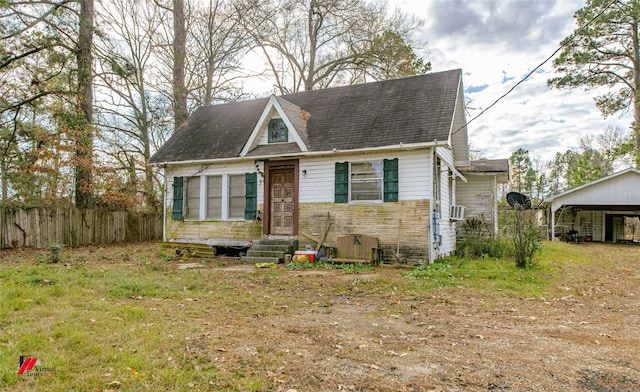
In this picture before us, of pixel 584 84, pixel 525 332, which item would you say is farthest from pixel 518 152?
pixel 525 332

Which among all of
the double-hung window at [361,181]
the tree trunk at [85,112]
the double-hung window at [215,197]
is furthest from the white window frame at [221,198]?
the tree trunk at [85,112]

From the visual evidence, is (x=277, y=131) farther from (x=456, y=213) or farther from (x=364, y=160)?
(x=456, y=213)

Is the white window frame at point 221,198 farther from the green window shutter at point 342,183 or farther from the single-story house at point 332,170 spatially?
the green window shutter at point 342,183

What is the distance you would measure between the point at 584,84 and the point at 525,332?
21.7m

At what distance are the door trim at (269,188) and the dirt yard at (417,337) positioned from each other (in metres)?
4.82

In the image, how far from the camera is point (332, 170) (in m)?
12.4

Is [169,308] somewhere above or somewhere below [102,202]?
below

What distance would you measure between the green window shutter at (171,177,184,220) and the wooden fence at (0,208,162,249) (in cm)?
409

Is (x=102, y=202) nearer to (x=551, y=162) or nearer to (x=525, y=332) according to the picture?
(x=525, y=332)

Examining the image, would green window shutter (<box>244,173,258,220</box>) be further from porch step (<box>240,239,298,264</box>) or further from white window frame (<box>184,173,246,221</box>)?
porch step (<box>240,239,298,264</box>)

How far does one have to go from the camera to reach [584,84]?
2161cm

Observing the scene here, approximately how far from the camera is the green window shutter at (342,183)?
39.7 feet

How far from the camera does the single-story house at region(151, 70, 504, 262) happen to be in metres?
11.3

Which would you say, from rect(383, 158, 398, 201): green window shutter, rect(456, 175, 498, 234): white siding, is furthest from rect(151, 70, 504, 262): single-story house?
rect(456, 175, 498, 234): white siding
